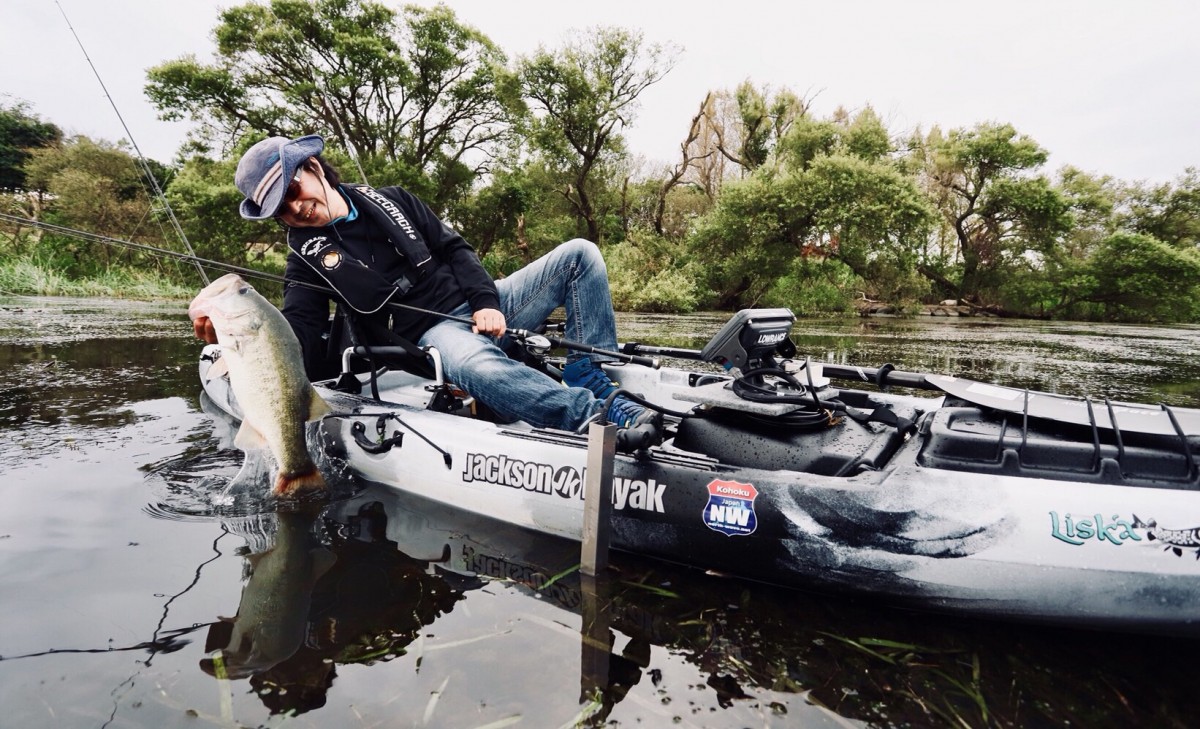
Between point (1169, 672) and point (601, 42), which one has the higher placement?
point (601, 42)

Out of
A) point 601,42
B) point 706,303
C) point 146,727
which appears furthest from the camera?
point 601,42

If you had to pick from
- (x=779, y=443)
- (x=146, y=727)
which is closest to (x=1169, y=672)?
(x=779, y=443)

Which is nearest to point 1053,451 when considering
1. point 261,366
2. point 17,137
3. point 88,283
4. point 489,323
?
point 489,323

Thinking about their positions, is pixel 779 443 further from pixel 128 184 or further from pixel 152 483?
pixel 128 184

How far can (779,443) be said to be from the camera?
239 centimetres

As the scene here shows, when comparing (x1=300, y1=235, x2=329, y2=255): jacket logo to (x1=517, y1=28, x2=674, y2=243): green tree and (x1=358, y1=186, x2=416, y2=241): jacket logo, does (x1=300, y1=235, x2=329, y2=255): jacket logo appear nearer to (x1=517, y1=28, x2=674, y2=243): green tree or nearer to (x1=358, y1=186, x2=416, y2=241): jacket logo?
(x1=358, y1=186, x2=416, y2=241): jacket logo

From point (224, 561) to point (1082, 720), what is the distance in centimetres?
280

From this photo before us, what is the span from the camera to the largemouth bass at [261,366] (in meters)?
2.64

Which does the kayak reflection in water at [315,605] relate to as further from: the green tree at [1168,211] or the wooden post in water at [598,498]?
the green tree at [1168,211]

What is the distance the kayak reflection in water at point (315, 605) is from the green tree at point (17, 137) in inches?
1520

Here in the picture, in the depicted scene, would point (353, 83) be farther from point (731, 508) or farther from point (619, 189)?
point (731, 508)

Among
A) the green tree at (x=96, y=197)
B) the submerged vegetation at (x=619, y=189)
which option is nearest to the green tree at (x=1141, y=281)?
the submerged vegetation at (x=619, y=189)

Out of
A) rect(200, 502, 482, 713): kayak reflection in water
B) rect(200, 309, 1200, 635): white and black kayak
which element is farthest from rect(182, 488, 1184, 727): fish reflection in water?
rect(200, 309, 1200, 635): white and black kayak

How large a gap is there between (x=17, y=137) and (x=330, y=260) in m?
42.1
